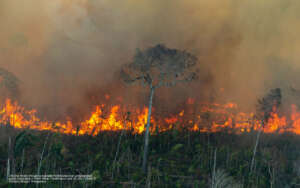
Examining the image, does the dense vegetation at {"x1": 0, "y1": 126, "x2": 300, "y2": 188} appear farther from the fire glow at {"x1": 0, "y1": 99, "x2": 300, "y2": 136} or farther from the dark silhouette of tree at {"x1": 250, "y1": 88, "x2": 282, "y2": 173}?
the dark silhouette of tree at {"x1": 250, "y1": 88, "x2": 282, "y2": 173}

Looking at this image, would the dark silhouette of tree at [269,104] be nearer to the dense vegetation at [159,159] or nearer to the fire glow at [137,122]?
the dense vegetation at [159,159]

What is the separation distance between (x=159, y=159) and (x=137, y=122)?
1394cm

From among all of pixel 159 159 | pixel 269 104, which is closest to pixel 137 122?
pixel 159 159

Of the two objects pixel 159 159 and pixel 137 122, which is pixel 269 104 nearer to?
pixel 159 159

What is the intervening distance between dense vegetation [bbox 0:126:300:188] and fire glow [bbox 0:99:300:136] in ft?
6.62

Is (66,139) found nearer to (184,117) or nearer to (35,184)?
(35,184)

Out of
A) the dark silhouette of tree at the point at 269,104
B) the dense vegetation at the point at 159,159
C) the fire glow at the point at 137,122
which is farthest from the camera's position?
the fire glow at the point at 137,122

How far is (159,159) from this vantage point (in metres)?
26.5

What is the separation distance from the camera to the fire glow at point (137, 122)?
3856 centimetres

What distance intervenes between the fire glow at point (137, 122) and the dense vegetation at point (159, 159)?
6.62 ft

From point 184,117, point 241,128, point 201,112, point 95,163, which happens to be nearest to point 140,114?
point 184,117

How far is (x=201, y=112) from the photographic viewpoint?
155 feet

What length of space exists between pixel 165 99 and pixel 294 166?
28.1 m

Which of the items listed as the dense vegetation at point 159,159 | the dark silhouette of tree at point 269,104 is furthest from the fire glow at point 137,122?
the dark silhouette of tree at point 269,104
